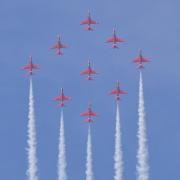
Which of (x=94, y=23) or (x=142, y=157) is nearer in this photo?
(x=142, y=157)

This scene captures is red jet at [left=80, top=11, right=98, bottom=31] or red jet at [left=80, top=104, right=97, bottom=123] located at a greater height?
red jet at [left=80, top=11, right=98, bottom=31]

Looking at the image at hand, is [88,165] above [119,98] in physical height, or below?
below

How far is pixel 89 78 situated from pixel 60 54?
7581 millimetres

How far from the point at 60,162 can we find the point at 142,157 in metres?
14.4

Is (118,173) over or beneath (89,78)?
beneath

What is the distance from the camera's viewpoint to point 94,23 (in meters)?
123

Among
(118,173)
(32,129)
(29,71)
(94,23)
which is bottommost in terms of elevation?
(118,173)

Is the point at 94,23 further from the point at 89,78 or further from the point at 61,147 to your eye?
the point at 61,147

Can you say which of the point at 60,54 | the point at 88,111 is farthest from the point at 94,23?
the point at 88,111

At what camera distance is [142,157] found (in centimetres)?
11494

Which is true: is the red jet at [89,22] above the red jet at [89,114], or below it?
above

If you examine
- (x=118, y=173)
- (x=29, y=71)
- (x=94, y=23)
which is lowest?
(x=118, y=173)

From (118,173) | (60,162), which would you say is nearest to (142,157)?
(118,173)

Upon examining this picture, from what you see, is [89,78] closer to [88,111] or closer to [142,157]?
[88,111]
